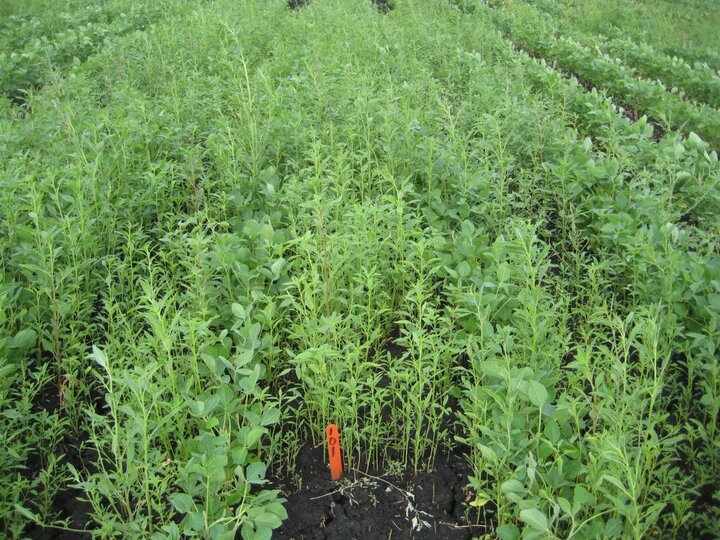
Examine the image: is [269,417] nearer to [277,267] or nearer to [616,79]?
[277,267]

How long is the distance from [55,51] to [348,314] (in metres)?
7.92

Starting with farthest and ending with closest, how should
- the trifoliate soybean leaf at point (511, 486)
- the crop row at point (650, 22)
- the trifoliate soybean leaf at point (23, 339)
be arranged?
the crop row at point (650, 22) → the trifoliate soybean leaf at point (23, 339) → the trifoliate soybean leaf at point (511, 486)

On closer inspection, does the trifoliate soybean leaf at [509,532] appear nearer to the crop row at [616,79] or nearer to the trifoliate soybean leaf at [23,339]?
the trifoliate soybean leaf at [23,339]

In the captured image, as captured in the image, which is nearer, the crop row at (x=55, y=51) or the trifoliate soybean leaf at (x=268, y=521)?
the trifoliate soybean leaf at (x=268, y=521)

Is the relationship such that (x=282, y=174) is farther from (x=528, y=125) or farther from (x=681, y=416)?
(x=681, y=416)

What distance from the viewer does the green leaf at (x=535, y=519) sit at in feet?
6.26

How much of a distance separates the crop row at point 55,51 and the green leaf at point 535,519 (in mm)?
6541

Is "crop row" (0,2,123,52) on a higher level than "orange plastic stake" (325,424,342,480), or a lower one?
higher

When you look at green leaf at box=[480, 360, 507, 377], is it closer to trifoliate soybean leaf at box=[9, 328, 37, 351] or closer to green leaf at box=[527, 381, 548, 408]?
green leaf at box=[527, 381, 548, 408]

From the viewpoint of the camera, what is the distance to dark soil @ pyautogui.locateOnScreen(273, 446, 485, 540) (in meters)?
2.32

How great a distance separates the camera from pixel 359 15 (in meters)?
10.8

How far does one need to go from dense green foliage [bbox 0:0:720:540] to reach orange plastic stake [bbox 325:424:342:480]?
0.34 ft

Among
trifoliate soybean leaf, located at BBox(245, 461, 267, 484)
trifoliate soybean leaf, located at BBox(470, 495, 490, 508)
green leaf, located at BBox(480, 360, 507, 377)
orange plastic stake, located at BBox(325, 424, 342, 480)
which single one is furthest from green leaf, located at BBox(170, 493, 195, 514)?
green leaf, located at BBox(480, 360, 507, 377)

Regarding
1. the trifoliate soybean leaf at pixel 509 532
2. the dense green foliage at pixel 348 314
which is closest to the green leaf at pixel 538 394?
the dense green foliage at pixel 348 314
